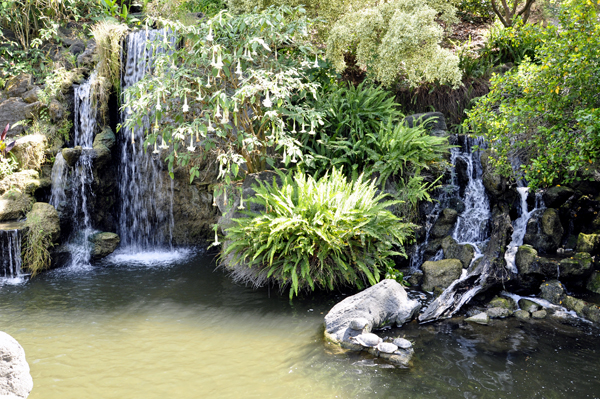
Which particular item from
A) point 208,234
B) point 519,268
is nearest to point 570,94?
point 519,268

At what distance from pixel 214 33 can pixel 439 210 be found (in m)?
5.26

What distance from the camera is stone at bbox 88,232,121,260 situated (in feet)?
29.9

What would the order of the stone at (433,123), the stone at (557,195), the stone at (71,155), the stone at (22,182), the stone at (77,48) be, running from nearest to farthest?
the stone at (557,195) → the stone at (22,182) → the stone at (71,155) → the stone at (433,123) → the stone at (77,48)

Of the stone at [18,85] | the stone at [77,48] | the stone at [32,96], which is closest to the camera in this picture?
the stone at [32,96]

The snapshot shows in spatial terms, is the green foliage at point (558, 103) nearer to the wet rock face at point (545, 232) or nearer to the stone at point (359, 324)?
the wet rock face at point (545, 232)

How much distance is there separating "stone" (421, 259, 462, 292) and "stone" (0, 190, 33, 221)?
808 cm

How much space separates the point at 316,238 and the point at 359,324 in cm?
159

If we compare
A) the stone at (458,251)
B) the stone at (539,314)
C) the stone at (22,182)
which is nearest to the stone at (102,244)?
the stone at (22,182)

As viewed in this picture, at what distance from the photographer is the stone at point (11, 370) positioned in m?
→ 4.02

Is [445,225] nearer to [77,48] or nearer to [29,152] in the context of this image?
[29,152]

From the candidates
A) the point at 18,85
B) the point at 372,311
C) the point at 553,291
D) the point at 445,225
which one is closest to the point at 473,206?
the point at 445,225

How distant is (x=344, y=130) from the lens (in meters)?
8.84

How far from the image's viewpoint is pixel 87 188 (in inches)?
380

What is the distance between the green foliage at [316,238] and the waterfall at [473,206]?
1.54 metres
